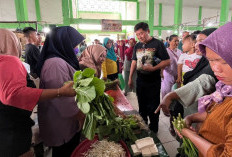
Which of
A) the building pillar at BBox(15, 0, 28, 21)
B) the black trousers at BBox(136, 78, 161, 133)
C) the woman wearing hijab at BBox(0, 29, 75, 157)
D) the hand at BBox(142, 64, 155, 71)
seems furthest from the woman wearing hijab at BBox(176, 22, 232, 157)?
the building pillar at BBox(15, 0, 28, 21)

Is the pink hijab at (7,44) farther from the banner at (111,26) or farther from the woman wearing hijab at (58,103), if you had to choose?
the banner at (111,26)

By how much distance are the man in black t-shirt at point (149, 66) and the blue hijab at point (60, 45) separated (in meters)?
1.29

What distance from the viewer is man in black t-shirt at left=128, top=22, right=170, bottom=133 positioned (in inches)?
94.2

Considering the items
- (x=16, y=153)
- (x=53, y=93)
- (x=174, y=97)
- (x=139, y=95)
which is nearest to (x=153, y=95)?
(x=139, y=95)

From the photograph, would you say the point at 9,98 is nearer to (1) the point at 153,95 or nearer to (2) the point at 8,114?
(2) the point at 8,114

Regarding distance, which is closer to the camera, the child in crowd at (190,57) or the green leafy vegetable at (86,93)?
the green leafy vegetable at (86,93)

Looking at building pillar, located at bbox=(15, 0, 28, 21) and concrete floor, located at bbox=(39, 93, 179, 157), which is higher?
building pillar, located at bbox=(15, 0, 28, 21)

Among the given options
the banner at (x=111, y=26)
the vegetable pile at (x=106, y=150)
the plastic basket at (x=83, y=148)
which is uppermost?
the banner at (x=111, y=26)

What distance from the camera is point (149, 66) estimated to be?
2.35 meters

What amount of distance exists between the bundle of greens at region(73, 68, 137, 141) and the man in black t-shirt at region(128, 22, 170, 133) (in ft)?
4.20

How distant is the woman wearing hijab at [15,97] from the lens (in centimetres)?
96

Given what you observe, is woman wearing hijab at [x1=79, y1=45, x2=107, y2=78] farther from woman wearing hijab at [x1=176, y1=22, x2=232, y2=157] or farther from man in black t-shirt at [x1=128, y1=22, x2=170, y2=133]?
woman wearing hijab at [x1=176, y1=22, x2=232, y2=157]

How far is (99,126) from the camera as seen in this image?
136 cm

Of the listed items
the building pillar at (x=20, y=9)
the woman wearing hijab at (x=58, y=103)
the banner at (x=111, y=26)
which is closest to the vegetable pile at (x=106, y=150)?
the woman wearing hijab at (x=58, y=103)
